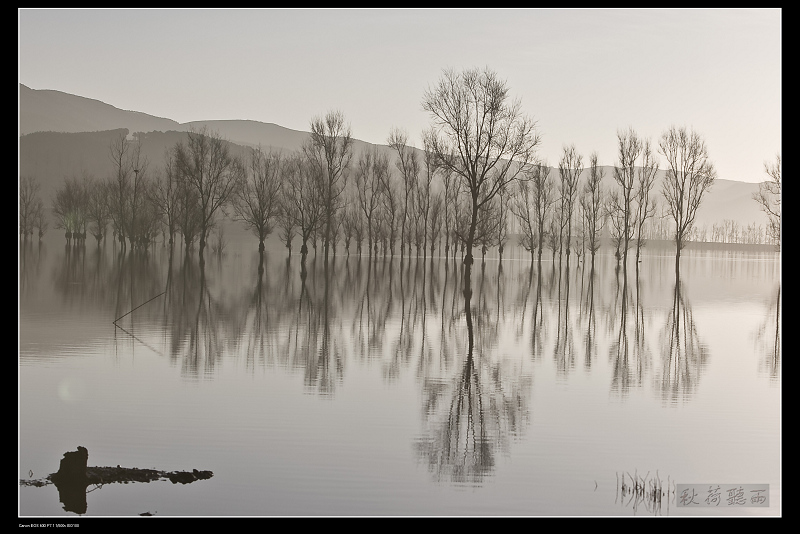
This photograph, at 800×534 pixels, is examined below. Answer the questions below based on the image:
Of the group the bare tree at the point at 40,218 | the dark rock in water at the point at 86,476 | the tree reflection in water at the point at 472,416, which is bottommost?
the dark rock in water at the point at 86,476

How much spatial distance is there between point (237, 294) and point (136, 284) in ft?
20.1

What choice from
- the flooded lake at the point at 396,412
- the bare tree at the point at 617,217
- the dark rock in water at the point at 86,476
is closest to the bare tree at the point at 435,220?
the bare tree at the point at 617,217

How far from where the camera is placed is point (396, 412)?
33.2 ft

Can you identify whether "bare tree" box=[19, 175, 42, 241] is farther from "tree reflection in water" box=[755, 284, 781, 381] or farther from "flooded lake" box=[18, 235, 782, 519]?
"tree reflection in water" box=[755, 284, 781, 381]

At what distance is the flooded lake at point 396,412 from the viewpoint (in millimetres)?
7184

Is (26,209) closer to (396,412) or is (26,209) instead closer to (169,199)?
(169,199)

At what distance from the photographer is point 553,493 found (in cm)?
720

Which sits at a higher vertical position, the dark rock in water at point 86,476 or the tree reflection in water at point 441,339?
the tree reflection in water at point 441,339

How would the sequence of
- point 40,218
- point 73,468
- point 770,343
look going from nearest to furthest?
point 73,468 → point 770,343 → point 40,218

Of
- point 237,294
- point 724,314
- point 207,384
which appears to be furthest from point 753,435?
point 237,294

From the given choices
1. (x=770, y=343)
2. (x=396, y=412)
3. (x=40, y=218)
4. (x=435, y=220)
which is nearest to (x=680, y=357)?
(x=770, y=343)

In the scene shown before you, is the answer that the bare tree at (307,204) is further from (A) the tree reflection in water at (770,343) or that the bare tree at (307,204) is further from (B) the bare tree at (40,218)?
(A) the tree reflection in water at (770,343)

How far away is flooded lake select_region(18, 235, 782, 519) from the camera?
718 centimetres

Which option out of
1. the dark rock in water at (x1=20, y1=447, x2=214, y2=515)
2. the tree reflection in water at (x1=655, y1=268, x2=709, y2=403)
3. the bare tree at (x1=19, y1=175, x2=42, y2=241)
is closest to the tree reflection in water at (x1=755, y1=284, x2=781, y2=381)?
the tree reflection in water at (x1=655, y1=268, x2=709, y2=403)
